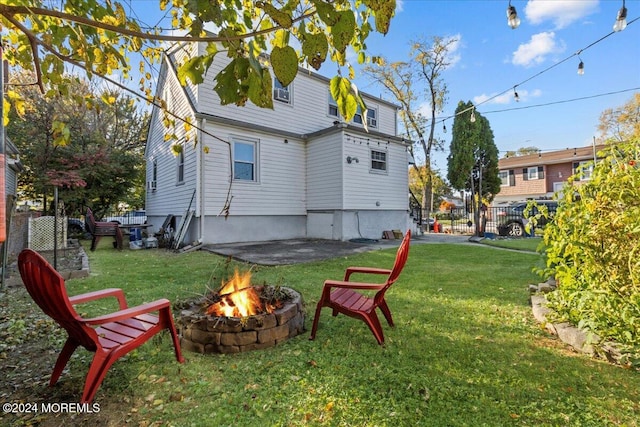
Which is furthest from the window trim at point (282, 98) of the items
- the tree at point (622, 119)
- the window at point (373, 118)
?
the tree at point (622, 119)

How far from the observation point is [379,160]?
12.2 meters

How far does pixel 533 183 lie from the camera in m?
29.4

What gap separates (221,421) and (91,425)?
2.51 feet

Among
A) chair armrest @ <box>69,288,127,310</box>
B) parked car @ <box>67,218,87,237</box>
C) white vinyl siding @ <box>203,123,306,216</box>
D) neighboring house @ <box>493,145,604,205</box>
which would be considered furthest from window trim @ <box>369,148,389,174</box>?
neighboring house @ <box>493,145,604,205</box>

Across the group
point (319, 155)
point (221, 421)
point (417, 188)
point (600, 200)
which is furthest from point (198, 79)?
point (417, 188)

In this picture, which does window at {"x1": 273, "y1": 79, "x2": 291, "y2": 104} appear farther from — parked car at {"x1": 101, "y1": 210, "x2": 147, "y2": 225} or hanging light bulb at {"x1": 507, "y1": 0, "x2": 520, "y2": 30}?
parked car at {"x1": 101, "y1": 210, "x2": 147, "y2": 225}

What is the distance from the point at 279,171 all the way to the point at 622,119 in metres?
27.4

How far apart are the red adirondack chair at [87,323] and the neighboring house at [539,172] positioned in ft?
102

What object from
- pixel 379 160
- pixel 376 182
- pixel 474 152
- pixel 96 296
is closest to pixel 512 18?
pixel 379 160

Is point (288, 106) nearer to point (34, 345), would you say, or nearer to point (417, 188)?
point (34, 345)

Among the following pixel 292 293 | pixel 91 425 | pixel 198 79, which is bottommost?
pixel 91 425

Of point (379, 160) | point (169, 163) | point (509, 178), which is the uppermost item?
point (509, 178)

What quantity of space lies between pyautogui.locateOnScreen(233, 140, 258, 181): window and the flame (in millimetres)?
7656

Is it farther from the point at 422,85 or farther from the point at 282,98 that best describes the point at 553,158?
the point at 282,98
